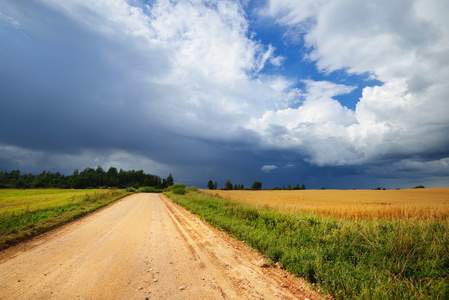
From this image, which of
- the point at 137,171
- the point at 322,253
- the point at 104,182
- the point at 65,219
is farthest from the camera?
the point at 137,171

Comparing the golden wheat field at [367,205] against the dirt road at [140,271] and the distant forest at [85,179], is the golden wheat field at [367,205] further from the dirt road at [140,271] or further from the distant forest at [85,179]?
the distant forest at [85,179]

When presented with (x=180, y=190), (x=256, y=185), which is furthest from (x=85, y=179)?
(x=256, y=185)

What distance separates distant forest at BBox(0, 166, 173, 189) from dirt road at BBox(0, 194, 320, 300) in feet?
333

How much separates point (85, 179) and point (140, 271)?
4852 inches

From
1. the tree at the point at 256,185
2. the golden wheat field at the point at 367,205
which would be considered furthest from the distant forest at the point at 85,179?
the golden wheat field at the point at 367,205

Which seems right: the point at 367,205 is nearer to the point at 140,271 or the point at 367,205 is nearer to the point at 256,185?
the point at 140,271

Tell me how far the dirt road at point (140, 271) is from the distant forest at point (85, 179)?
10145cm

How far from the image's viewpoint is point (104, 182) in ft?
399

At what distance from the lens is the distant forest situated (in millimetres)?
98544

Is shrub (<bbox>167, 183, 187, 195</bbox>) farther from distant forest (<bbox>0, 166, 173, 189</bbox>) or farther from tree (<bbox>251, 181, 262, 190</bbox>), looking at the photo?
tree (<bbox>251, 181, 262, 190</bbox>)

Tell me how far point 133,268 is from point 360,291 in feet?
20.3

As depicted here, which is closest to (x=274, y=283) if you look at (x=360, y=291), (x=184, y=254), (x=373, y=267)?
(x=360, y=291)

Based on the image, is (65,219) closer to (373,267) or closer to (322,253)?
(322,253)

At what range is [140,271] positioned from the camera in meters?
5.62
